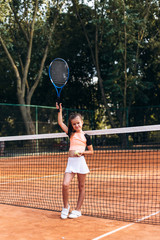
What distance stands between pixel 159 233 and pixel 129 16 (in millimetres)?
17091

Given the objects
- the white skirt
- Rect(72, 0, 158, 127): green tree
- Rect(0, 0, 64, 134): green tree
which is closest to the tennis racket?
the white skirt

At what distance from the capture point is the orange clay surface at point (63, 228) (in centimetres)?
351

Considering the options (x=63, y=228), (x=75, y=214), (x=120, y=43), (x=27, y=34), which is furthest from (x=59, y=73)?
(x=27, y=34)

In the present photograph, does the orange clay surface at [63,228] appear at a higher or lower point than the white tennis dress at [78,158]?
lower

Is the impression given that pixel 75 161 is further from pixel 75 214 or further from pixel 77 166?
pixel 75 214

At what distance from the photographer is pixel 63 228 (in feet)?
12.6

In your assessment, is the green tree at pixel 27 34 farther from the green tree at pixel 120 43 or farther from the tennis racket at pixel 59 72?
the tennis racket at pixel 59 72

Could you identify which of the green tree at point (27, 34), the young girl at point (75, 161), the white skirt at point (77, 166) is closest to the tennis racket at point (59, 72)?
the young girl at point (75, 161)

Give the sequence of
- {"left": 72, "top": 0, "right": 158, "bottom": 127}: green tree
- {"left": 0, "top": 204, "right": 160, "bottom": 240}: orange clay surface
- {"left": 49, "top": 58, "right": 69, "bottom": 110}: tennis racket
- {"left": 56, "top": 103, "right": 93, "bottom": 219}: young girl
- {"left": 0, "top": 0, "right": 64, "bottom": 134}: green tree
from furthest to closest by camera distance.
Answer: {"left": 72, "top": 0, "right": 158, "bottom": 127}: green tree
{"left": 0, "top": 0, "right": 64, "bottom": 134}: green tree
{"left": 49, "top": 58, "right": 69, "bottom": 110}: tennis racket
{"left": 56, "top": 103, "right": 93, "bottom": 219}: young girl
{"left": 0, "top": 204, "right": 160, "bottom": 240}: orange clay surface

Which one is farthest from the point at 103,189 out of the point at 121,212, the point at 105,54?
the point at 105,54

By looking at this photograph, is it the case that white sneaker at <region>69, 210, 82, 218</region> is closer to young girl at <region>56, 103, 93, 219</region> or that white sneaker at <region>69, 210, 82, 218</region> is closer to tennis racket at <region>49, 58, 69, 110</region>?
young girl at <region>56, 103, 93, 219</region>

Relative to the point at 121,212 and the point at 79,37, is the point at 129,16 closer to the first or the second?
the point at 79,37

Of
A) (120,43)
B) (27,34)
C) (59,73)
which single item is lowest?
(59,73)

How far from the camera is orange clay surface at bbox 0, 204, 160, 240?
3.51 metres
